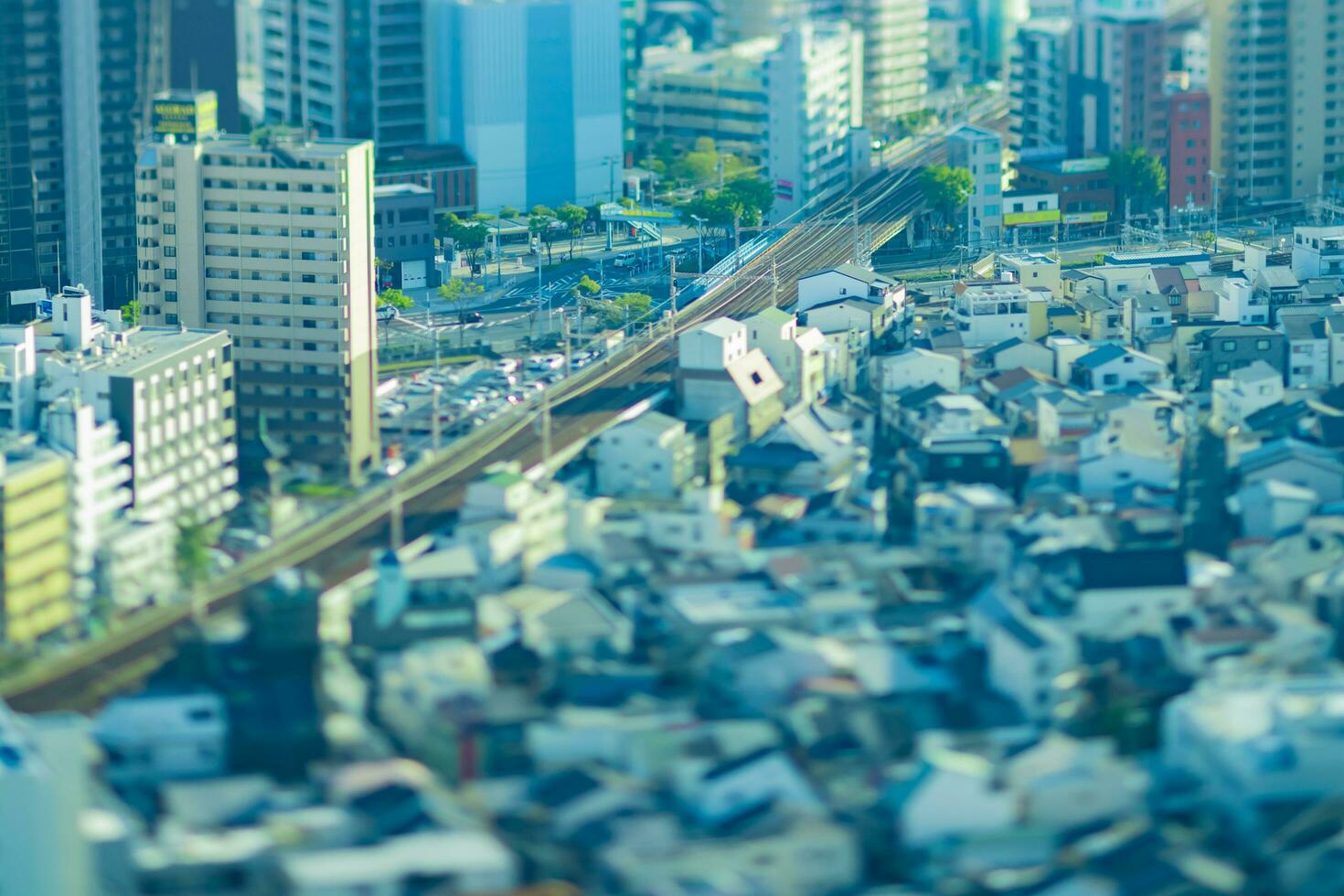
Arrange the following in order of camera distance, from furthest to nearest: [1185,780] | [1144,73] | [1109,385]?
[1144,73], [1109,385], [1185,780]

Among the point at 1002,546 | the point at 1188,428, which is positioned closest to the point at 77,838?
the point at 1002,546

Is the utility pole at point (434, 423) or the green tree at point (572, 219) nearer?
the utility pole at point (434, 423)

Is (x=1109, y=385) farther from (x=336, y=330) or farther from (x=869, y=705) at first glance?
(x=869, y=705)

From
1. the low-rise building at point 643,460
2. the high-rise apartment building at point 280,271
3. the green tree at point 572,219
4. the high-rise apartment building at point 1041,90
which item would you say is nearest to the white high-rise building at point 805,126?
the high-rise apartment building at point 1041,90

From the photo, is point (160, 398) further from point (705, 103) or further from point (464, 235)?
point (705, 103)

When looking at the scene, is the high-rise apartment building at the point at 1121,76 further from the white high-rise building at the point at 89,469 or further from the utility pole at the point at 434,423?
the white high-rise building at the point at 89,469

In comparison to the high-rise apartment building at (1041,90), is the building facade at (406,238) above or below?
below

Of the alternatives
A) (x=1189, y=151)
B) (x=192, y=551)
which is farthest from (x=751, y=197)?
(x=192, y=551)
